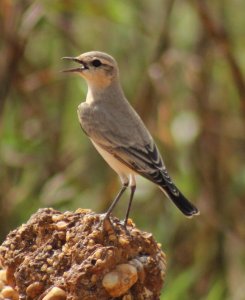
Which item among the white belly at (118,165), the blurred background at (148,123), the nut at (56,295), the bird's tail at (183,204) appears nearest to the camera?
the nut at (56,295)

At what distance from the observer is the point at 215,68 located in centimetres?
1112

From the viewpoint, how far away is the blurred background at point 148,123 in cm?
908

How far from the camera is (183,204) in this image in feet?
20.7

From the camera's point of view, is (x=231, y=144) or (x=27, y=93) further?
(x=231, y=144)

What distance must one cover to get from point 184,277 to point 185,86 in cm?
403

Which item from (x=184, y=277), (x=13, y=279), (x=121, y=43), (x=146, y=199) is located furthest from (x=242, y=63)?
(x=13, y=279)

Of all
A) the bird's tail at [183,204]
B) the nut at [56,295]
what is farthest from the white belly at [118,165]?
the nut at [56,295]

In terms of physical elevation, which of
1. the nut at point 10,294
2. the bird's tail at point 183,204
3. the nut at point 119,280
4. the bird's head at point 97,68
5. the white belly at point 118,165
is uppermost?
the bird's head at point 97,68

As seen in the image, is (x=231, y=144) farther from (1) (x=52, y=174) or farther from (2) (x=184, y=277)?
(2) (x=184, y=277)

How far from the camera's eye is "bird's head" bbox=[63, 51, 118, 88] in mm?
7297

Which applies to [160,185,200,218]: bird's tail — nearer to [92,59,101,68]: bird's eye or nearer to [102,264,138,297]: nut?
[92,59,101,68]: bird's eye

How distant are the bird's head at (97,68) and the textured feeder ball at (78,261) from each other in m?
2.66

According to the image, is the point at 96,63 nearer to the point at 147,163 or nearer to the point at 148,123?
the point at 147,163

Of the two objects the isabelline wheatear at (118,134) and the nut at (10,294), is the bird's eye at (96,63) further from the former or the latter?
the nut at (10,294)
